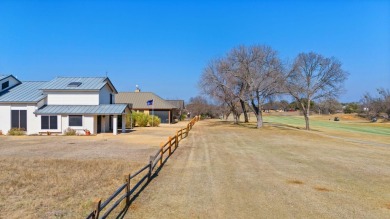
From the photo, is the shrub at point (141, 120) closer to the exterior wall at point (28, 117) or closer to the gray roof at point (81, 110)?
the gray roof at point (81, 110)

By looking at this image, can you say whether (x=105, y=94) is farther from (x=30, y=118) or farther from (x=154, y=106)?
(x=154, y=106)

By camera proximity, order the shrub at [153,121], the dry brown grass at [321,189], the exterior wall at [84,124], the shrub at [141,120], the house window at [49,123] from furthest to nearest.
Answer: the shrub at [153,121] → the shrub at [141,120] → the exterior wall at [84,124] → the house window at [49,123] → the dry brown grass at [321,189]

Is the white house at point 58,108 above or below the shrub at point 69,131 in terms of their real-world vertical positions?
above

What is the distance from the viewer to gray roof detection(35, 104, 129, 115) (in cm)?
3123

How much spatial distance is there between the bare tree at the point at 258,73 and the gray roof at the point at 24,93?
2426 centimetres

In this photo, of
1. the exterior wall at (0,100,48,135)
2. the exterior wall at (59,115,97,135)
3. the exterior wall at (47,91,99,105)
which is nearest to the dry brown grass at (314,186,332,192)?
the exterior wall at (59,115,97,135)

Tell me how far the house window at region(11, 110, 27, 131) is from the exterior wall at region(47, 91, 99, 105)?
106 inches

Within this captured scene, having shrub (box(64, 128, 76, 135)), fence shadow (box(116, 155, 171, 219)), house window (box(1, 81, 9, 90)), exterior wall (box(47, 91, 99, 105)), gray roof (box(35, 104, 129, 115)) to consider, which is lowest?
fence shadow (box(116, 155, 171, 219))

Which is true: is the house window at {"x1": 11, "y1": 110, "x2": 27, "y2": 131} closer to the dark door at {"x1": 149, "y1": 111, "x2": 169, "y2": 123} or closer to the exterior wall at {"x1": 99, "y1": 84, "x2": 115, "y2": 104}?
the exterior wall at {"x1": 99, "y1": 84, "x2": 115, "y2": 104}

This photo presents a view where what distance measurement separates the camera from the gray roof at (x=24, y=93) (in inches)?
1262

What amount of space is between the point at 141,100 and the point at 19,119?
29347 mm

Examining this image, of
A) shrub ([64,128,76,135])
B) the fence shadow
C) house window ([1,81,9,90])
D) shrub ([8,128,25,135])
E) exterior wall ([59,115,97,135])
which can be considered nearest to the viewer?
the fence shadow

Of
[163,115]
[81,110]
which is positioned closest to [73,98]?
[81,110]

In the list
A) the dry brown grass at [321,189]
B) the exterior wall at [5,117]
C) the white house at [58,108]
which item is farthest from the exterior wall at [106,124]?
the dry brown grass at [321,189]
